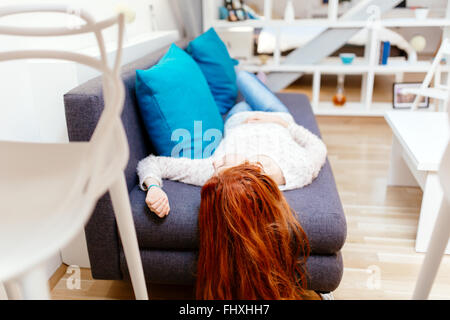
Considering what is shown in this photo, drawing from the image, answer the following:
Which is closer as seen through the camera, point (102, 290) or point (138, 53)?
point (102, 290)

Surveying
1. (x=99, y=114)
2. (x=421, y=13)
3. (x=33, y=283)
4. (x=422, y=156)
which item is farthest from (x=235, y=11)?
(x=33, y=283)

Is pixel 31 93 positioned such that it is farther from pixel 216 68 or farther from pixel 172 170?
pixel 216 68

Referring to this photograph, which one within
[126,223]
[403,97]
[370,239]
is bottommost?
[370,239]

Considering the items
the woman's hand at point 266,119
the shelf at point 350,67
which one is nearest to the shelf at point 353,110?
the shelf at point 350,67

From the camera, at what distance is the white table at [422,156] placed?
164 centimetres

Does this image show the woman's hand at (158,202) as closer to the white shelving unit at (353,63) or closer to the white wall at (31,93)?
the white wall at (31,93)

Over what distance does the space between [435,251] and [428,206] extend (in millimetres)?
1067

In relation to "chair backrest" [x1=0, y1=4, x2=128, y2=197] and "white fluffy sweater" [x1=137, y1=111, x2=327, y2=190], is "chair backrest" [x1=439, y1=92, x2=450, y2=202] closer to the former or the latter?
"chair backrest" [x1=0, y1=4, x2=128, y2=197]

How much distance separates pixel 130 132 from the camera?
1.45 metres

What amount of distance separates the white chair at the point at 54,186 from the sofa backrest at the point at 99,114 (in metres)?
0.47

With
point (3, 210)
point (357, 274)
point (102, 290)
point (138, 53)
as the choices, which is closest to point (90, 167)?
point (3, 210)

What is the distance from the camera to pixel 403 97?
3.53 meters
